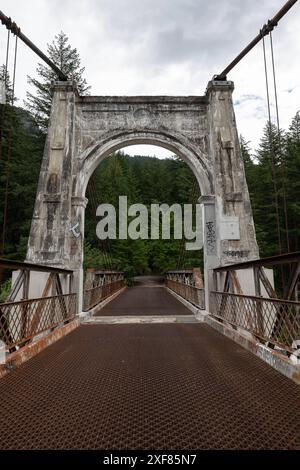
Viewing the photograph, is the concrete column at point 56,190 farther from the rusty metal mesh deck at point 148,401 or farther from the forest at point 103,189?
the forest at point 103,189

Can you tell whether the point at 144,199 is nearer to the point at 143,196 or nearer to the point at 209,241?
the point at 143,196

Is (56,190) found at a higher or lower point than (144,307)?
higher

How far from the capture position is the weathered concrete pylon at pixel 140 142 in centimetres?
496

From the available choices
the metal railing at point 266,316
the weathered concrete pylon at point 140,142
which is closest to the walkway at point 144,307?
the weathered concrete pylon at point 140,142

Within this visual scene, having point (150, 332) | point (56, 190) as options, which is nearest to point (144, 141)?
point (56, 190)

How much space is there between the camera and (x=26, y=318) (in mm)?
2537

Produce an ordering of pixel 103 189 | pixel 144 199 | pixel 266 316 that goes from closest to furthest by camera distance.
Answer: pixel 266 316, pixel 103 189, pixel 144 199

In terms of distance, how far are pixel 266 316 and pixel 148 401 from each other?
1.38 meters

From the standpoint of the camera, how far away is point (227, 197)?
5133mm

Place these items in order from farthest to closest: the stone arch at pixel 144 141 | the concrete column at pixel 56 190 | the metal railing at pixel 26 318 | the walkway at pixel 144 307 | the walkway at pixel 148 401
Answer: the walkway at pixel 144 307 < the stone arch at pixel 144 141 < the concrete column at pixel 56 190 < the metal railing at pixel 26 318 < the walkway at pixel 148 401

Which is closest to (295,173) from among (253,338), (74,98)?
(74,98)

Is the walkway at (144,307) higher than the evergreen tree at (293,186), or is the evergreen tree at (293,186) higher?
the evergreen tree at (293,186)

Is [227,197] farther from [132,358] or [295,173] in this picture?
[295,173]

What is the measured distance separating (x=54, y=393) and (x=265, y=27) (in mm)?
6036
